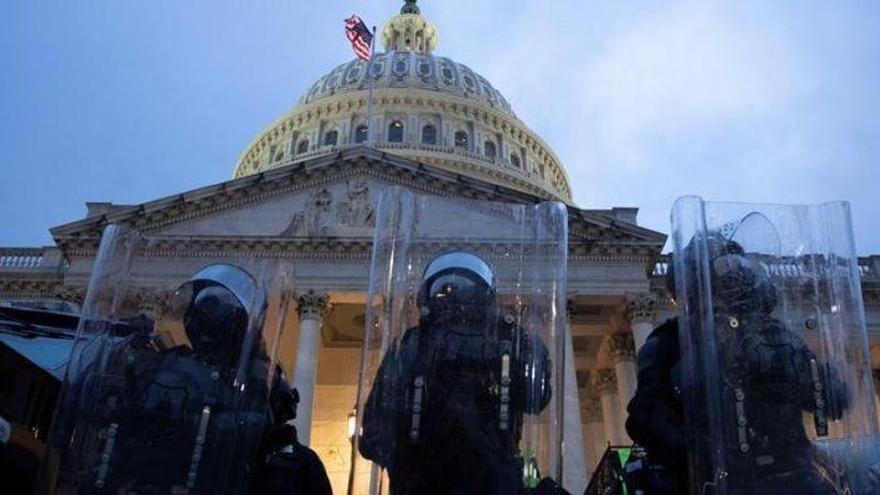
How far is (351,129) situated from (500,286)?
6026 centimetres

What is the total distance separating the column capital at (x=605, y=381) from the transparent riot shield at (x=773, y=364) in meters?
29.1

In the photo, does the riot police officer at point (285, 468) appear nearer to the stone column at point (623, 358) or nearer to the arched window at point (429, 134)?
the stone column at point (623, 358)

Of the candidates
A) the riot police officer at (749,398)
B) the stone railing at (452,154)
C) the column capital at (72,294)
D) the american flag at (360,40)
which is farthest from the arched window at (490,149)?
the riot police officer at (749,398)

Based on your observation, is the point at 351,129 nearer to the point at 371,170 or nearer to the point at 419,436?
the point at 371,170

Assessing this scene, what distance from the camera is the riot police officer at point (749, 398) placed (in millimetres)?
4598

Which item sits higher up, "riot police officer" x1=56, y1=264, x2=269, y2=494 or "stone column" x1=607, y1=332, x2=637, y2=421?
"stone column" x1=607, y1=332, x2=637, y2=421

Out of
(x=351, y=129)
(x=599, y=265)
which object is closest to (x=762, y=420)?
(x=599, y=265)

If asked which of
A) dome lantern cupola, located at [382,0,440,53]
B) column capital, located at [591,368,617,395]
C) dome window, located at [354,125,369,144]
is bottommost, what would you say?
column capital, located at [591,368,617,395]

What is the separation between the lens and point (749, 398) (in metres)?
4.77

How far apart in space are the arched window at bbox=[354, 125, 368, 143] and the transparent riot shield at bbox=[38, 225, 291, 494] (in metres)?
57.3

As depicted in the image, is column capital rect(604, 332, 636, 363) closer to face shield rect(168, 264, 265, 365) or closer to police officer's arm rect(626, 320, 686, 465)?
police officer's arm rect(626, 320, 686, 465)

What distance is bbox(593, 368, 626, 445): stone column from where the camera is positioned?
107ft

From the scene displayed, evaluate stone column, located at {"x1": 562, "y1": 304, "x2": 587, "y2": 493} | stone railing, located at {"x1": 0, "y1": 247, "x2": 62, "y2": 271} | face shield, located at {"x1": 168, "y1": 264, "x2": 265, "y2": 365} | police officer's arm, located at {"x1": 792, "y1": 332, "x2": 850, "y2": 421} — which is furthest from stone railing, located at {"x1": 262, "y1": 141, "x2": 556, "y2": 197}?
police officer's arm, located at {"x1": 792, "y1": 332, "x2": 850, "y2": 421}

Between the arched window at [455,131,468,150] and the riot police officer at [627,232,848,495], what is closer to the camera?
the riot police officer at [627,232,848,495]
